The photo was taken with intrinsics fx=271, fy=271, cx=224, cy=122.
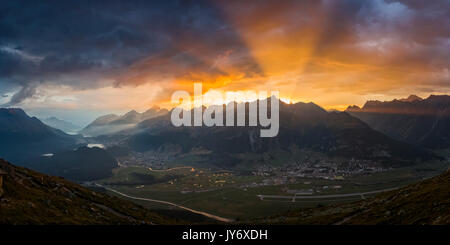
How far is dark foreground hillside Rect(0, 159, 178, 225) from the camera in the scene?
154 feet

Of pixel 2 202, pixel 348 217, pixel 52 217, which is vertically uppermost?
pixel 2 202

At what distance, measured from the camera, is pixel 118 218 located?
7194cm

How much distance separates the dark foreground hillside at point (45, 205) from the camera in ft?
154

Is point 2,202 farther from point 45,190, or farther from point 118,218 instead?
point 118,218

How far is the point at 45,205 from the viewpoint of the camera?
57281 millimetres
